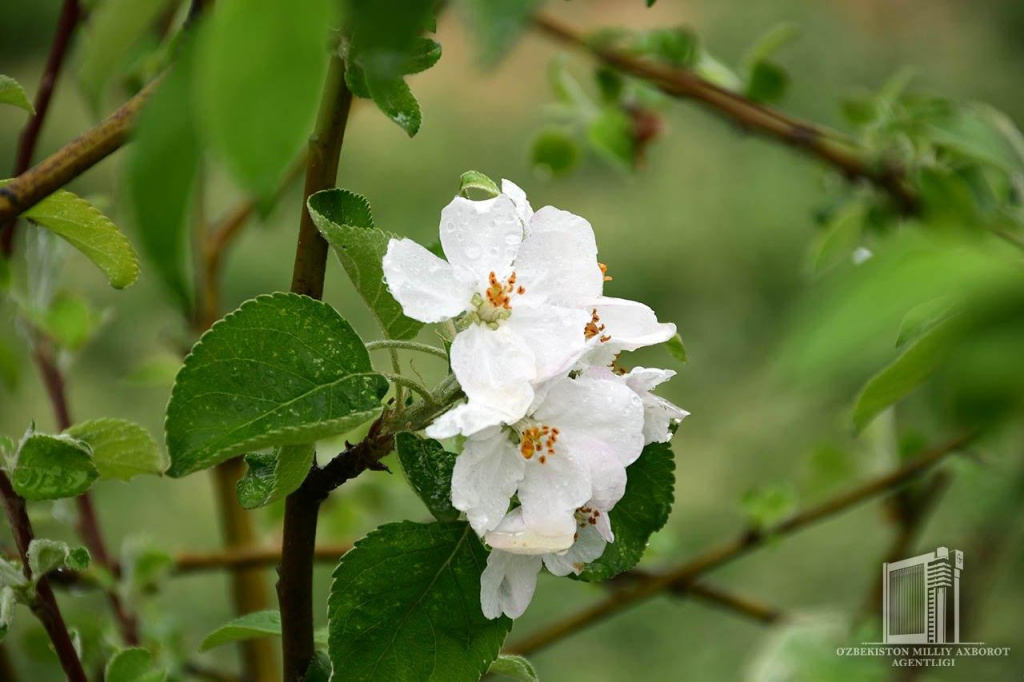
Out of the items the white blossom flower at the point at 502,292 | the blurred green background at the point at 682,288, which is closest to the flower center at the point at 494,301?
the white blossom flower at the point at 502,292

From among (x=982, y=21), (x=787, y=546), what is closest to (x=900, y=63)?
(x=982, y=21)

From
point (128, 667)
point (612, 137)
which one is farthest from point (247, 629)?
point (612, 137)

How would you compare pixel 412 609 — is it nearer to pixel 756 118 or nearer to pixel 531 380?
pixel 531 380

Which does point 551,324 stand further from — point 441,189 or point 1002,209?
point 441,189

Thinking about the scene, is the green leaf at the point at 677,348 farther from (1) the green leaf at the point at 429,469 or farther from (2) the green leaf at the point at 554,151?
(2) the green leaf at the point at 554,151

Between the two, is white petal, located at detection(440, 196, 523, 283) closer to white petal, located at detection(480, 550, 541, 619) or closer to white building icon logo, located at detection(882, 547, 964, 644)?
white petal, located at detection(480, 550, 541, 619)

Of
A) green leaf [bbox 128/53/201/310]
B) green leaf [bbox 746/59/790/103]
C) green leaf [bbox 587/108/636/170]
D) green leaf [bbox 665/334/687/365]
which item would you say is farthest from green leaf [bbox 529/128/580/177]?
green leaf [bbox 128/53/201/310]
